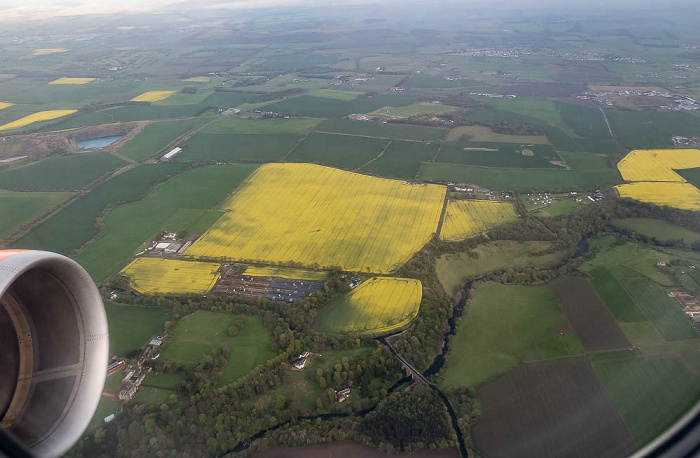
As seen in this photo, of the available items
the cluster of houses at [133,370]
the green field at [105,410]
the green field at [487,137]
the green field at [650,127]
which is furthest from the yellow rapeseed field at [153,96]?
the green field at [650,127]

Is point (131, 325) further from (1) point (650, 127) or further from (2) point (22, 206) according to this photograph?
(1) point (650, 127)

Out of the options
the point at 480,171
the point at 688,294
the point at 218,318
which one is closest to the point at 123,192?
the point at 218,318

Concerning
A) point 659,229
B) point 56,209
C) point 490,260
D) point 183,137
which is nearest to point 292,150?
point 183,137

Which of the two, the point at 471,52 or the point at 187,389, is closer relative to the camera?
the point at 187,389

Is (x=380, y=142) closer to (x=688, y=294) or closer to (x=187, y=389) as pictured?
(x=688, y=294)

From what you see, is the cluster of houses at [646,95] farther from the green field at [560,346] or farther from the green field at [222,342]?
the green field at [222,342]

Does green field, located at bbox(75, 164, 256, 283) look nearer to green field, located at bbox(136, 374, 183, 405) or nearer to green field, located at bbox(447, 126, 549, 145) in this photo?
green field, located at bbox(136, 374, 183, 405)

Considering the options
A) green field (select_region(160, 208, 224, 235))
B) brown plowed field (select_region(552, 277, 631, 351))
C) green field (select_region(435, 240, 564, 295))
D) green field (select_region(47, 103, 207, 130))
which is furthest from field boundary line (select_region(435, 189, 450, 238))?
green field (select_region(47, 103, 207, 130))
